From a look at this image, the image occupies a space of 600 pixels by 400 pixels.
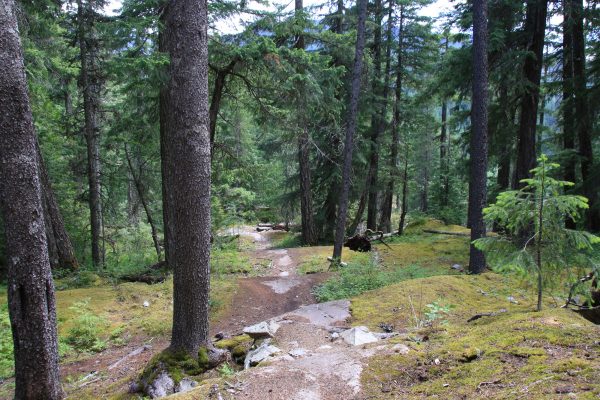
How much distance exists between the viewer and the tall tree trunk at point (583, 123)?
11623 mm

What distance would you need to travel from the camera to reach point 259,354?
4.86m

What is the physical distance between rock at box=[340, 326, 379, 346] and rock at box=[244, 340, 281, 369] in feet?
3.39

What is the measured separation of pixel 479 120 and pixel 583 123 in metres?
6.39

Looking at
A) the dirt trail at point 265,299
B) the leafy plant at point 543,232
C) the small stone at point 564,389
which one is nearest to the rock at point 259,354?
the dirt trail at point 265,299

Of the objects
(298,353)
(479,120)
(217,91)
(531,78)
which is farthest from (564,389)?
(531,78)

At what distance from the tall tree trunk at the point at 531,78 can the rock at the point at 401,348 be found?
8942mm

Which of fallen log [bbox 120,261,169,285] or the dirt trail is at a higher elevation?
fallen log [bbox 120,261,169,285]

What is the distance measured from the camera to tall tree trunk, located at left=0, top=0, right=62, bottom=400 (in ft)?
13.8

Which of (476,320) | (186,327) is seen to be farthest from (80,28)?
(476,320)

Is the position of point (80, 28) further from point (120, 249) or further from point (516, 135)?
point (516, 135)

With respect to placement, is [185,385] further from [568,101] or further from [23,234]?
[568,101]

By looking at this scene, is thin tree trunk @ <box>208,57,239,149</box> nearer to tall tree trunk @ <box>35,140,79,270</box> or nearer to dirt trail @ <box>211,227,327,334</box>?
dirt trail @ <box>211,227,327,334</box>

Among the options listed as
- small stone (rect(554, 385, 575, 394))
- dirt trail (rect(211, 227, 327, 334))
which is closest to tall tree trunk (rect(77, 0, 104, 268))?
dirt trail (rect(211, 227, 327, 334))

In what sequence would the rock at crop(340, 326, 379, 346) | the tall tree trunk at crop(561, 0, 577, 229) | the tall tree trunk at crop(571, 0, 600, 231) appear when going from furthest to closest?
the tall tree trunk at crop(561, 0, 577, 229)
the tall tree trunk at crop(571, 0, 600, 231)
the rock at crop(340, 326, 379, 346)
